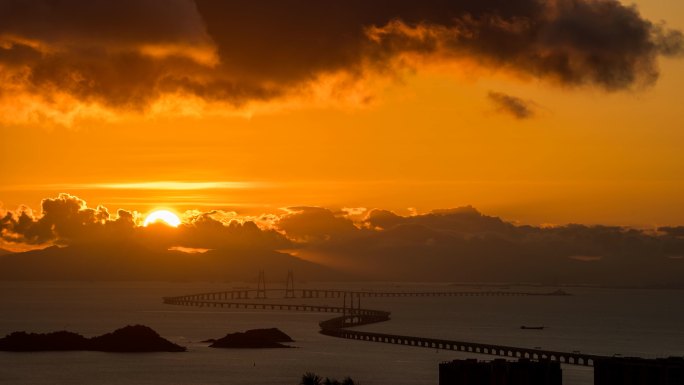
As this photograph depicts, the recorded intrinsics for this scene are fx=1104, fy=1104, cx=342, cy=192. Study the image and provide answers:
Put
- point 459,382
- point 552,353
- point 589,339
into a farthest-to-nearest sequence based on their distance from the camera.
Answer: point 589,339, point 552,353, point 459,382

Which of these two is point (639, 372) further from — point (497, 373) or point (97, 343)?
point (97, 343)

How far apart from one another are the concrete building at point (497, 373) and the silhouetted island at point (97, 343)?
78.2m

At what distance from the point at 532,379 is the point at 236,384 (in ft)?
141

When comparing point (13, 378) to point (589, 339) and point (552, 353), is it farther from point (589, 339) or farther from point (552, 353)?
point (589, 339)

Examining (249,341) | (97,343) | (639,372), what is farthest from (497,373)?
(97,343)

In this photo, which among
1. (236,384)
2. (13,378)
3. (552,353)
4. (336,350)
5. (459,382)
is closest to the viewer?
(459,382)

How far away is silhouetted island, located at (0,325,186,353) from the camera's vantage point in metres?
147

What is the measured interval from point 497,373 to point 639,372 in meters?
9.58

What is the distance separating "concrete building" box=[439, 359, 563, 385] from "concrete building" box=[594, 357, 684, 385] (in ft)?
11.4

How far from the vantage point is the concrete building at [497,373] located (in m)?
74.5


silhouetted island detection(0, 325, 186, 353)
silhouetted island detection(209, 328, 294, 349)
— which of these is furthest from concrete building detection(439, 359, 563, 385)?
silhouetted island detection(209, 328, 294, 349)

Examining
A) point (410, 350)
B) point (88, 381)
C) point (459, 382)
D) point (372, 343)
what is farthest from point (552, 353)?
point (459, 382)

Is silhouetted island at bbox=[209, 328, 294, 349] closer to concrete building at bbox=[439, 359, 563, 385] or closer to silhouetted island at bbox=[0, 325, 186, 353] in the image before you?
silhouetted island at bbox=[0, 325, 186, 353]

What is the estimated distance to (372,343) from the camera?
172625 millimetres
